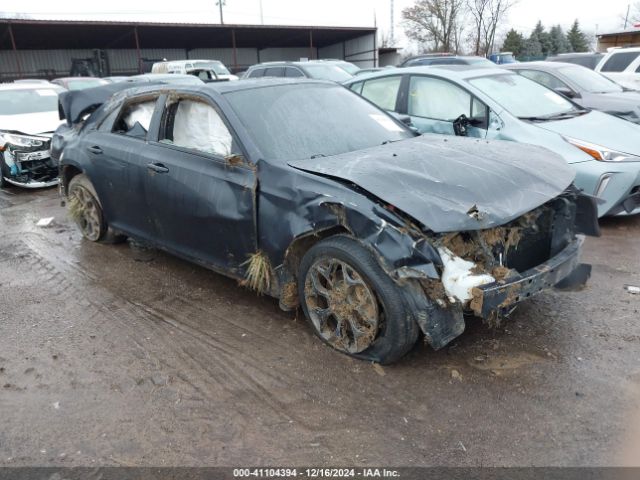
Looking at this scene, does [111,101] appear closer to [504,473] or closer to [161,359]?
[161,359]

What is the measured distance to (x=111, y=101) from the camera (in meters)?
5.22

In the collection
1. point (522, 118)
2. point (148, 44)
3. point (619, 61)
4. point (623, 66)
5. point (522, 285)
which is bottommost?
point (522, 285)

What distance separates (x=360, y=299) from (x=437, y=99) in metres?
3.92

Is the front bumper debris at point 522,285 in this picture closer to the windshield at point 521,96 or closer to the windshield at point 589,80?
the windshield at point 521,96

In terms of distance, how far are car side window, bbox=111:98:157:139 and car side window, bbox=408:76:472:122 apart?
10.7ft

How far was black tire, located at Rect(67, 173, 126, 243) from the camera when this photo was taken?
5410 millimetres

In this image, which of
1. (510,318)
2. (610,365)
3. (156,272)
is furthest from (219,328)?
(610,365)

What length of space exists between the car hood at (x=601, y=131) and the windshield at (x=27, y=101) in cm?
829

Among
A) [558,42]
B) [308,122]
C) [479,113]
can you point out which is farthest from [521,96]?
[558,42]

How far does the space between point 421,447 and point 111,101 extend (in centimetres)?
435

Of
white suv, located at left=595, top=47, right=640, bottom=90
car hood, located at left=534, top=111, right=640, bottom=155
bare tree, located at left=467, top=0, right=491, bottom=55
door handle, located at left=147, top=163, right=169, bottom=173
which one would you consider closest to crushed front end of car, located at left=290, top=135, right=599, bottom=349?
door handle, located at left=147, top=163, right=169, bottom=173

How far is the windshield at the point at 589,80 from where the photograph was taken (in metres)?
8.37

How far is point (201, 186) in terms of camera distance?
3.90m

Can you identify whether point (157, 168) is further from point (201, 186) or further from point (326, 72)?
point (326, 72)
